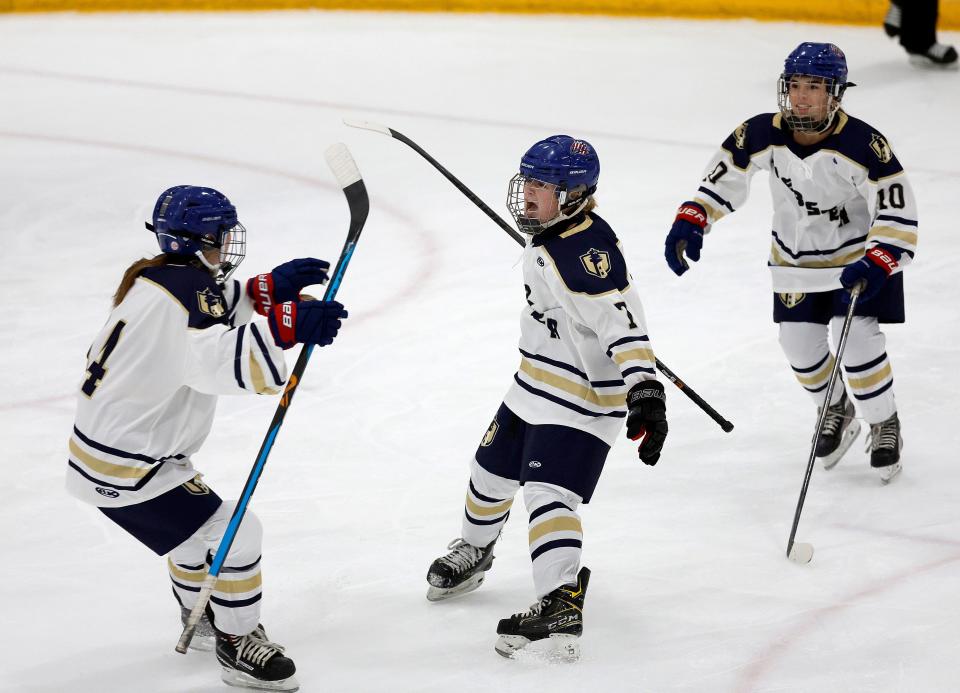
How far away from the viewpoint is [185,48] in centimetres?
838

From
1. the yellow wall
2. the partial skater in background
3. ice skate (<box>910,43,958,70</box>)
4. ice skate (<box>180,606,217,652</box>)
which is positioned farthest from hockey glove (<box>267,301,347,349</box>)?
the yellow wall

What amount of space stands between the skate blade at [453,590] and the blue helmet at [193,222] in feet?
2.93

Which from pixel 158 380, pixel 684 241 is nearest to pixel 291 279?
pixel 158 380

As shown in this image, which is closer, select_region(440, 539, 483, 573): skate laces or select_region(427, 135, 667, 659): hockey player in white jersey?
select_region(427, 135, 667, 659): hockey player in white jersey

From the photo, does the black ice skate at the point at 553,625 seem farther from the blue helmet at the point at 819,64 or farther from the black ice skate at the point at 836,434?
the blue helmet at the point at 819,64

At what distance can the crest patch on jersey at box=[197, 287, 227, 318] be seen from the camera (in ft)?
8.19

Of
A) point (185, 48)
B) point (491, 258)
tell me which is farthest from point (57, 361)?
point (185, 48)

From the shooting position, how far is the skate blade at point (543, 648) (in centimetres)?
273

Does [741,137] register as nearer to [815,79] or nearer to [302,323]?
[815,79]

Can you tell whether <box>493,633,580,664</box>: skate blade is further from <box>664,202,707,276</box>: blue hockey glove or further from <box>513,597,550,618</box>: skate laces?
<box>664,202,707,276</box>: blue hockey glove

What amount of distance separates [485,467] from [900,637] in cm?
93

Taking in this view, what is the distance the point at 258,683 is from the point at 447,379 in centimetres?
174

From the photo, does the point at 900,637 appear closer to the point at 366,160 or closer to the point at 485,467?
the point at 485,467

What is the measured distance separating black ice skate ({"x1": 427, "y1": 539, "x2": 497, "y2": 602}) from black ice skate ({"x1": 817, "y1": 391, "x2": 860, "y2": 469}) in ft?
3.74
